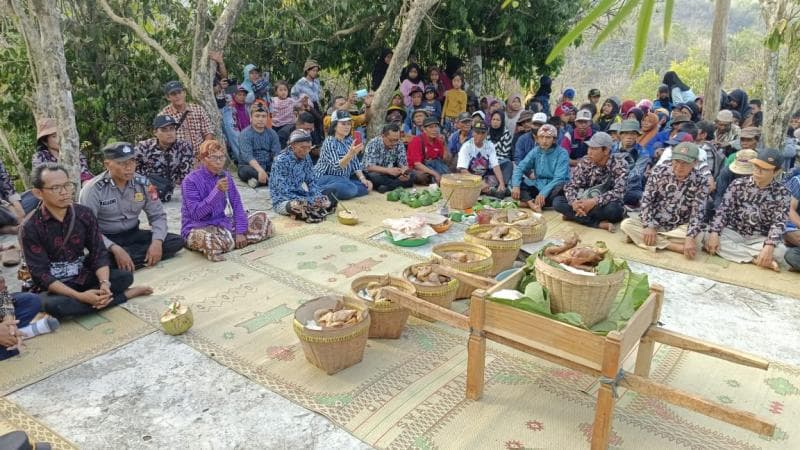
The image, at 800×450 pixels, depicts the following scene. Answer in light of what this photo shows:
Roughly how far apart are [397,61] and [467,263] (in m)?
5.19

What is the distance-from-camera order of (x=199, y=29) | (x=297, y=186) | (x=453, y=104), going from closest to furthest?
1. (x=297, y=186)
2. (x=199, y=29)
3. (x=453, y=104)

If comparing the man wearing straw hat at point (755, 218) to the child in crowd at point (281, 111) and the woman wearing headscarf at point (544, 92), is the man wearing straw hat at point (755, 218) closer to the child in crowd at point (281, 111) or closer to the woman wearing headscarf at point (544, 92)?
the woman wearing headscarf at point (544, 92)

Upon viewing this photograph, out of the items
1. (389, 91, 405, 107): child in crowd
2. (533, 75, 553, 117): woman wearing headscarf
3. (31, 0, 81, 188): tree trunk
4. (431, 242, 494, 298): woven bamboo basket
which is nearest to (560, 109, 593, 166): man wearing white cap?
(533, 75, 553, 117): woman wearing headscarf

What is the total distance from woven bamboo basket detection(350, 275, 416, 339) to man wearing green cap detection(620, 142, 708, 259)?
3.04 m

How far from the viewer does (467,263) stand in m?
4.18

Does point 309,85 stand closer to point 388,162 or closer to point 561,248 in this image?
point 388,162

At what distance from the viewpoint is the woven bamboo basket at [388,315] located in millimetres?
3682

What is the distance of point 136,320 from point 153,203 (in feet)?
4.34

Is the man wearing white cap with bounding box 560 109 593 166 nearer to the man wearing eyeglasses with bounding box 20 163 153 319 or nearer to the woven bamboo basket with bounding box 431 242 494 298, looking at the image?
the woven bamboo basket with bounding box 431 242 494 298

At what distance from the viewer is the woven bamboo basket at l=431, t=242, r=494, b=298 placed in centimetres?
418

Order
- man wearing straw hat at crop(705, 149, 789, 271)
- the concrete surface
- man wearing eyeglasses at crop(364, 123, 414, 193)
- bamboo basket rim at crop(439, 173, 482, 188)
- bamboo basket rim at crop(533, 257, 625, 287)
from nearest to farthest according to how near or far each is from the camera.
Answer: bamboo basket rim at crop(533, 257, 625, 287)
the concrete surface
man wearing straw hat at crop(705, 149, 789, 271)
bamboo basket rim at crop(439, 173, 482, 188)
man wearing eyeglasses at crop(364, 123, 414, 193)

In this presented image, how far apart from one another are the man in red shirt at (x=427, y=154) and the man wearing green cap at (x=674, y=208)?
9.38ft

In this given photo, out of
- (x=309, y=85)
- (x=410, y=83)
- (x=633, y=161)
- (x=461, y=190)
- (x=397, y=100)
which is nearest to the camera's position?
(x=461, y=190)

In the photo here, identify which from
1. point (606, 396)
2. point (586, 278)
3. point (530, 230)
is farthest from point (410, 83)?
point (606, 396)
